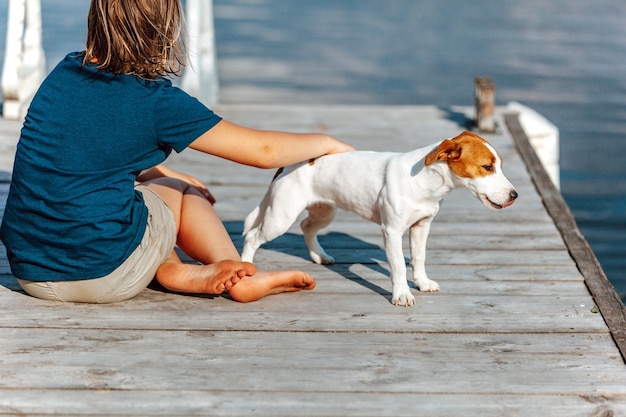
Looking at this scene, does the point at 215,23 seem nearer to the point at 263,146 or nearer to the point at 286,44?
the point at 286,44

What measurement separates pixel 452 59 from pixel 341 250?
11.0 meters

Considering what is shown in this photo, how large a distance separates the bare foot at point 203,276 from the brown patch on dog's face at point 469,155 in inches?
31.9

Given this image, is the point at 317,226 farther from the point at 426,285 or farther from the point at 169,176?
→ the point at 169,176

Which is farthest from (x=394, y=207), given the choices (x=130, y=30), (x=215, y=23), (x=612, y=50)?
(x=215, y=23)

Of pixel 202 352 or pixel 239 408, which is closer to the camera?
pixel 239 408

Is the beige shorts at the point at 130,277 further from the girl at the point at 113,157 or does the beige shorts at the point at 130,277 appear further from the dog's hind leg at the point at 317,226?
the dog's hind leg at the point at 317,226

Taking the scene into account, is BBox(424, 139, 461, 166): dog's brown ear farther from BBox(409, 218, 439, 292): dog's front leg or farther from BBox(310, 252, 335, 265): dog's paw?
BBox(310, 252, 335, 265): dog's paw

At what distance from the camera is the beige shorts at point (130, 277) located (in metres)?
3.47

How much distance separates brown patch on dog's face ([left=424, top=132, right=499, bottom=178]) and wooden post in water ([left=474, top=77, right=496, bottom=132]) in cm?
311

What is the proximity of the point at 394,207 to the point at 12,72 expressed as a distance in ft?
12.5

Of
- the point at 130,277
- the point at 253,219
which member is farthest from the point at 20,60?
the point at 130,277

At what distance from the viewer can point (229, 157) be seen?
351 centimetres

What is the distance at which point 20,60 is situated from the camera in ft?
21.3

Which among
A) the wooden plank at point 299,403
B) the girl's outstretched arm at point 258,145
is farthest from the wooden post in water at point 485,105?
the wooden plank at point 299,403
